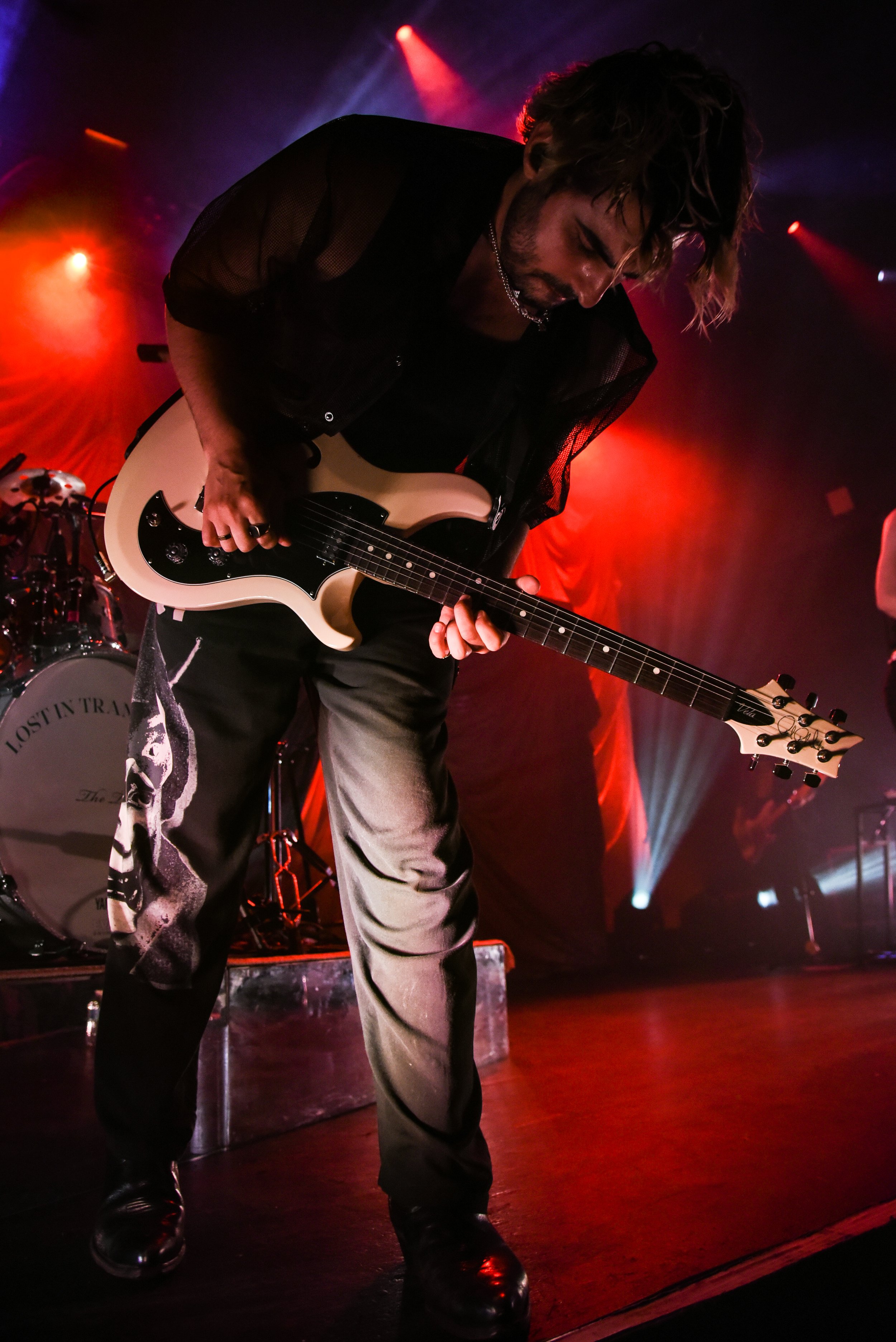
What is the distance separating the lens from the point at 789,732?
63.0 inches

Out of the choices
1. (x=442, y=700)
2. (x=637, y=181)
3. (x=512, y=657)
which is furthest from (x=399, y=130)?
(x=512, y=657)

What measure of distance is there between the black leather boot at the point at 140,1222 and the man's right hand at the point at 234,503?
3.35 feet

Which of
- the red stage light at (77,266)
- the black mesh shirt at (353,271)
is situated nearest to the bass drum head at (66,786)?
the black mesh shirt at (353,271)

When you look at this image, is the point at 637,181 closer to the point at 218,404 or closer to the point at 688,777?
the point at 218,404

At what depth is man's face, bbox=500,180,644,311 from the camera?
139 centimetres

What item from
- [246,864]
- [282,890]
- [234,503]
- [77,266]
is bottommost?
[282,890]

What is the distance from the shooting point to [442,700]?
1.53 meters

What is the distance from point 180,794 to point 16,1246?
2.77 ft

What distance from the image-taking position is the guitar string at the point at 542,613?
1.50m

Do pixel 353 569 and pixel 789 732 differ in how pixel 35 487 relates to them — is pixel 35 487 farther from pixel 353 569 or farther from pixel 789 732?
pixel 789 732

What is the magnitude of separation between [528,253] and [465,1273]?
63.5 inches

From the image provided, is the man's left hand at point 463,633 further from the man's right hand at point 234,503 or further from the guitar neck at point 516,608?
the man's right hand at point 234,503

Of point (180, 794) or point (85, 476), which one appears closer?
point (180, 794)

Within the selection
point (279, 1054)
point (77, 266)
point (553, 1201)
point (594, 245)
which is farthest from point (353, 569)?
point (77, 266)
